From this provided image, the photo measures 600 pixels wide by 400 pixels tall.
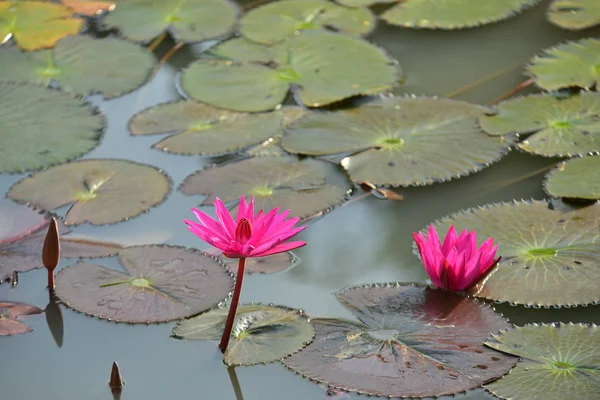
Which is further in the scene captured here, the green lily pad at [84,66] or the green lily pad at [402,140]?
the green lily pad at [84,66]

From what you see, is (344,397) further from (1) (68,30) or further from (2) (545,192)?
(1) (68,30)

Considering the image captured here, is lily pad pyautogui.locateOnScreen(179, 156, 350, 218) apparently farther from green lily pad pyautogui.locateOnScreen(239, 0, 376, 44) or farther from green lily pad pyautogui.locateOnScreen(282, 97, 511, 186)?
green lily pad pyautogui.locateOnScreen(239, 0, 376, 44)

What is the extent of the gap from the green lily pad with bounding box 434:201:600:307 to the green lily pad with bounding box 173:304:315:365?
0.48 metres

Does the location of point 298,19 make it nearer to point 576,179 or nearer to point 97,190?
point 97,190

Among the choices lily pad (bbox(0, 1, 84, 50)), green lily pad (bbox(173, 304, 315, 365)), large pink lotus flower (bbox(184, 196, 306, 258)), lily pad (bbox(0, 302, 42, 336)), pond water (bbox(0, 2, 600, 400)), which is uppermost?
large pink lotus flower (bbox(184, 196, 306, 258))

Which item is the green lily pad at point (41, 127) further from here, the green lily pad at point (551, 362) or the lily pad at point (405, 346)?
the green lily pad at point (551, 362)

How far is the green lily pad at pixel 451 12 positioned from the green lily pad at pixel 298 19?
135mm

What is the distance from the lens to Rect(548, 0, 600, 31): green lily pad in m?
3.57

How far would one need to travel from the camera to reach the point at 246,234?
6.23ft

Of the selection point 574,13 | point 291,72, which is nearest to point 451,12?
point 574,13

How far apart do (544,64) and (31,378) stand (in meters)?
2.17

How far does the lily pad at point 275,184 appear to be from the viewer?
8.52 feet

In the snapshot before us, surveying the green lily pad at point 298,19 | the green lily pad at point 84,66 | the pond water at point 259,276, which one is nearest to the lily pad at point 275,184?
the pond water at point 259,276

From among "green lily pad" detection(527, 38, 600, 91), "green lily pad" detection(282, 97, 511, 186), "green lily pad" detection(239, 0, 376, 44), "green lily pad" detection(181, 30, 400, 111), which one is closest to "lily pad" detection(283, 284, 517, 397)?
"green lily pad" detection(282, 97, 511, 186)
